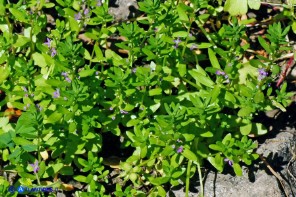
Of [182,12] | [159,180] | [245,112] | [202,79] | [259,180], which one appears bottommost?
[259,180]

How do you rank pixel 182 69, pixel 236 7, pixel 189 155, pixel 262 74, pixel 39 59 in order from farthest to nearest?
pixel 236 7
pixel 39 59
pixel 182 69
pixel 262 74
pixel 189 155

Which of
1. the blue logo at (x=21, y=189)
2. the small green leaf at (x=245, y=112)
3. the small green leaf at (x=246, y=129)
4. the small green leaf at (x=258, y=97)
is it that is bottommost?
the blue logo at (x=21, y=189)

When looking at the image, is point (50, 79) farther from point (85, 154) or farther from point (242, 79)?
point (242, 79)

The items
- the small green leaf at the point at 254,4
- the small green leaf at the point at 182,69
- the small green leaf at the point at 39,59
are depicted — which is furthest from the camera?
the small green leaf at the point at 254,4

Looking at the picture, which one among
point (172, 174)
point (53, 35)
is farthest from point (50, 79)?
point (172, 174)

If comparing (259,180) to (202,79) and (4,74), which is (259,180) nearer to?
(202,79)

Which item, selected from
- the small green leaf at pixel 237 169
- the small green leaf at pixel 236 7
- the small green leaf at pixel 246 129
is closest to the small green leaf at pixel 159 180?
the small green leaf at pixel 237 169

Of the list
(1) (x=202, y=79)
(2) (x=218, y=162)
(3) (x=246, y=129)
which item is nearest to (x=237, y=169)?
(2) (x=218, y=162)

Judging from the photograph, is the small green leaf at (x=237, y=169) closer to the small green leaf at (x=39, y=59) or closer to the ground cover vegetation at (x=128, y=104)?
the ground cover vegetation at (x=128, y=104)
